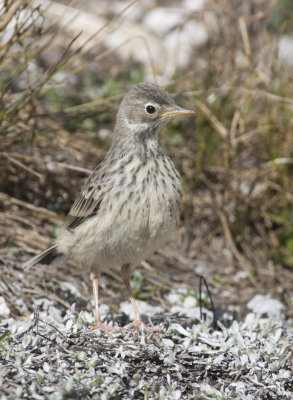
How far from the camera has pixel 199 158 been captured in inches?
266

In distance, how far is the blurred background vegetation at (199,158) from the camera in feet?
19.2

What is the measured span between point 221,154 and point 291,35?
9.77 ft

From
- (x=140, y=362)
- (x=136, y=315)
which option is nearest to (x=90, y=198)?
(x=136, y=315)

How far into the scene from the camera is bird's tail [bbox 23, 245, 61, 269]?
5.10 meters

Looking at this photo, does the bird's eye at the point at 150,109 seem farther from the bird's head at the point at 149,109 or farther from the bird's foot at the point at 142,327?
the bird's foot at the point at 142,327

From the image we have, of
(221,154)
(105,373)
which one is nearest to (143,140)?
(105,373)

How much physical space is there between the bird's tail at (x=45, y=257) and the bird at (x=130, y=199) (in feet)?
0.30

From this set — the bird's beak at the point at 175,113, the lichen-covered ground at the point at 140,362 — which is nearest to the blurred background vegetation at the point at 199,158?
the bird's beak at the point at 175,113

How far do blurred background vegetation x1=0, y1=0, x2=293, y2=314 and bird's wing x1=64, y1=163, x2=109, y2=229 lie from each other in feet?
2.74

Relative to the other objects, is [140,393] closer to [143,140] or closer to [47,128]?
[143,140]

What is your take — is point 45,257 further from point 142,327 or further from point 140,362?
point 140,362

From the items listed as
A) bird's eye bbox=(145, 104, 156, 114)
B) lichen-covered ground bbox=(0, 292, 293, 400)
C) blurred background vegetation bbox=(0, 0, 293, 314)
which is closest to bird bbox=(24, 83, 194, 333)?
bird's eye bbox=(145, 104, 156, 114)

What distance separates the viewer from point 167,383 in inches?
151

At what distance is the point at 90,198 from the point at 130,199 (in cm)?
42
